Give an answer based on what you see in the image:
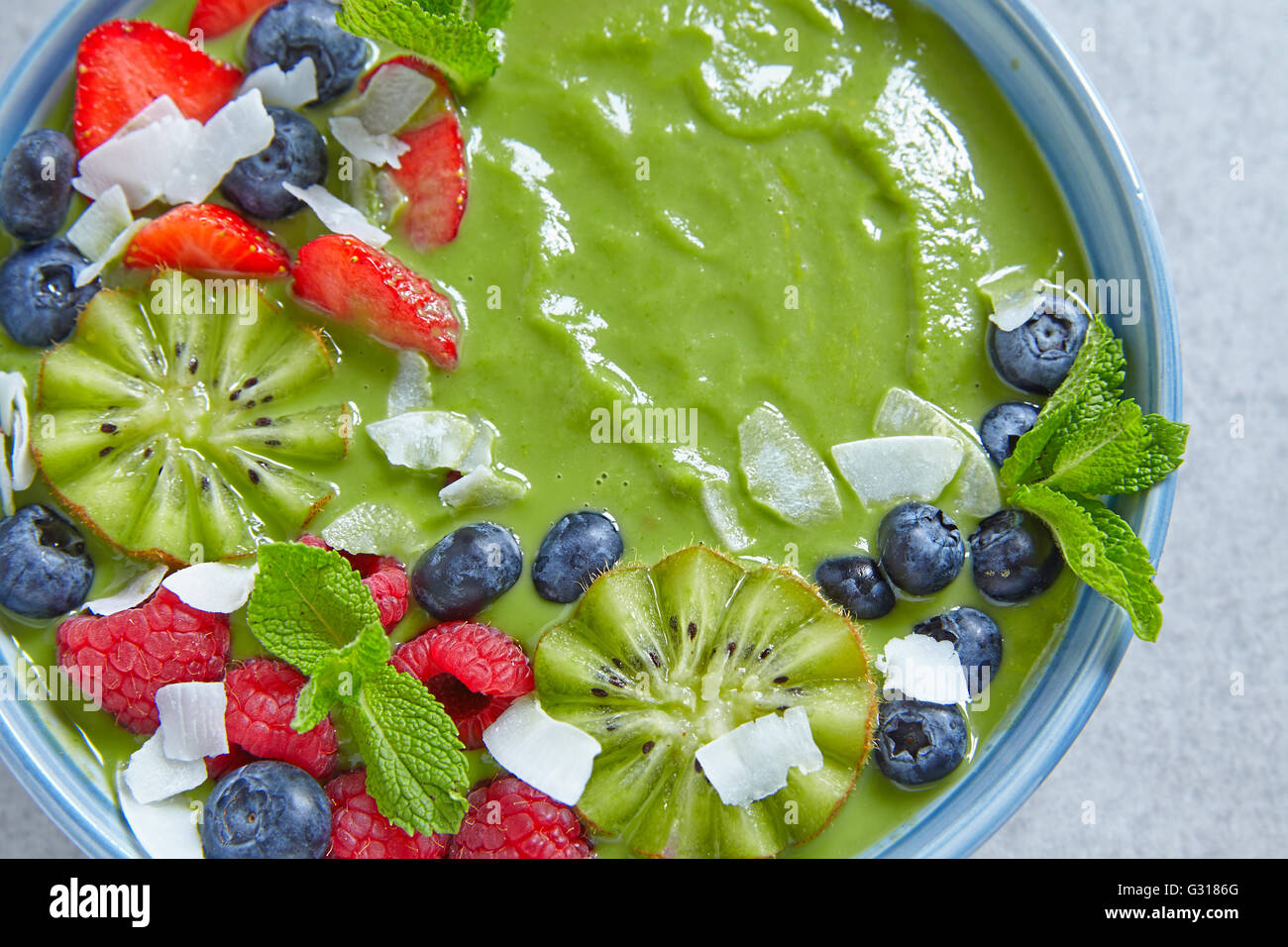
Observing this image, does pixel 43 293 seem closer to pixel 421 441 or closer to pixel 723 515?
pixel 421 441

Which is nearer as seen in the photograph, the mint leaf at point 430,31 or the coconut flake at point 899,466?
the mint leaf at point 430,31

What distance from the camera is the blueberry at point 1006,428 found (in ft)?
7.99

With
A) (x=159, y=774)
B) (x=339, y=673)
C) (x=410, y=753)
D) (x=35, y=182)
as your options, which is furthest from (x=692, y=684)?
(x=35, y=182)

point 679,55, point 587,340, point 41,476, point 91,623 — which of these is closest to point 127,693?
point 91,623

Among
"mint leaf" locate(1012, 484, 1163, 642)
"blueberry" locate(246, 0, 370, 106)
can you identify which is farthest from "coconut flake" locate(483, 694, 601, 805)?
"blueberry" locate(246, 0, 370, 106)

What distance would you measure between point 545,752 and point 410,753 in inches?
10.5

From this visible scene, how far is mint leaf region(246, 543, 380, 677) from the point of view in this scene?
7.20 feet

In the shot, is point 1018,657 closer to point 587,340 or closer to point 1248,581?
point 1248,581

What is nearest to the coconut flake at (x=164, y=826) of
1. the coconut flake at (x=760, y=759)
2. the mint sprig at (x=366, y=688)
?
the mint sprig at (x=366, y=688)

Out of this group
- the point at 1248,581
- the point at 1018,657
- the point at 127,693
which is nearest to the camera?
the point at 127,693

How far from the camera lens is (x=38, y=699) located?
7.86 ft

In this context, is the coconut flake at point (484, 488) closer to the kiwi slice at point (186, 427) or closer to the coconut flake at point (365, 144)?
the kiwi slice at point (186, 427)

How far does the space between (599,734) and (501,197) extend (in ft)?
3.93

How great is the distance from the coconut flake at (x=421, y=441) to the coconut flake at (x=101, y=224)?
0.70 meters
